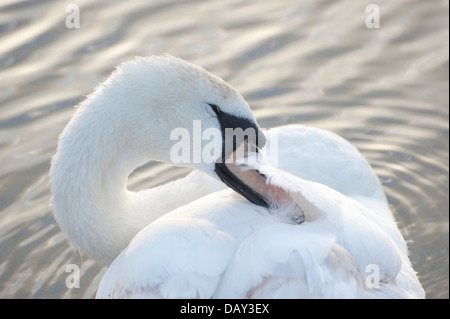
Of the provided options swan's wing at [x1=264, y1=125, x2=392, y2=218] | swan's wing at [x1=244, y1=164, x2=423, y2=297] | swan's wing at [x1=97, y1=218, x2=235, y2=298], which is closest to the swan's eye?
swan's wing at [x1=244, y1=164, x2=423, y2=297]

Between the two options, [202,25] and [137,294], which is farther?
[202,25]

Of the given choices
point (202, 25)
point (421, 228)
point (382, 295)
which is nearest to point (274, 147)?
point (421, 228)

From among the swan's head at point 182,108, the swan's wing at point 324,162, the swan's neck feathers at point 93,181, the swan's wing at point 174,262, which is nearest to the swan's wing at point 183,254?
the swan's wing at point 174,262

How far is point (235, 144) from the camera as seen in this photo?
14.3 ft

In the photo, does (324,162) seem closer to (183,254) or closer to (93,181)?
(93,181)

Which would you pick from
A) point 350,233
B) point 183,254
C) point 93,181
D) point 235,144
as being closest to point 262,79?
point 235,144

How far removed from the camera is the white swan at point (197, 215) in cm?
353

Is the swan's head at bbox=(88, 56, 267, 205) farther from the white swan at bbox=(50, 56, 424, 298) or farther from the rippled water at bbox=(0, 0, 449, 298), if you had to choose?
the rippled water at bbox=(0, 0, 449, 298)

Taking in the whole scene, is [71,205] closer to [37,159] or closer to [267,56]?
[37,159]

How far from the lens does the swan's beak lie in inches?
167

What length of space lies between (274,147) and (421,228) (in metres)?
1.33

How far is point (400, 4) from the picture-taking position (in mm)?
7941

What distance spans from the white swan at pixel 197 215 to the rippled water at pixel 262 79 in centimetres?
120

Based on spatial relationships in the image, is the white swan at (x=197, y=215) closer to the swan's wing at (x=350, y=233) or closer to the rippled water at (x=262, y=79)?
the swan's wing at (x=350, y=233)
